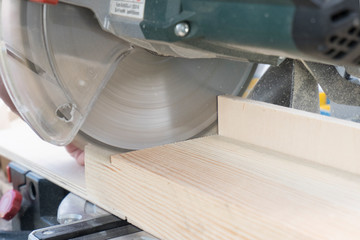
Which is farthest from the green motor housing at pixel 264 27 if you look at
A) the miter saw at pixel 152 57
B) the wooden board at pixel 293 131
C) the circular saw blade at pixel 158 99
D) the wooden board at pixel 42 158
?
the wooden board at pixel 42 158

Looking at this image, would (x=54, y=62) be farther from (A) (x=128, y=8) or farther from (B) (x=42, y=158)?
(B) (x=42, y=158)

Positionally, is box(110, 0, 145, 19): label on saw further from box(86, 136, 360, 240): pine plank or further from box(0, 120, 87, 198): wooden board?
box(0, 120, 87, 198): wooden board

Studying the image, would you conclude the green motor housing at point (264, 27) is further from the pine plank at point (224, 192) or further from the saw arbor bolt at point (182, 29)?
the pine plank at point (224, 192)

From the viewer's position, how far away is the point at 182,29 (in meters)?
0.95

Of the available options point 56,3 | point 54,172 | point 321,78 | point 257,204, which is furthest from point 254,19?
point 54,172

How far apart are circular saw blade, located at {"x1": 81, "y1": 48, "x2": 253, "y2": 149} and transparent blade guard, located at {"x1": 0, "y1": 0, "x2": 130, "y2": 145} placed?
10 centimetres

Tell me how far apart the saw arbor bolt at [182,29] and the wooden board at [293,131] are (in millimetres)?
399

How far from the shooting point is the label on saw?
3.42ft

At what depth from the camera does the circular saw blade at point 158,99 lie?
1.41 metres

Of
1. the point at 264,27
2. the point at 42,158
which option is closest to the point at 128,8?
the point at 264,27

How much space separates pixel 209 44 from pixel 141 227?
0.43m

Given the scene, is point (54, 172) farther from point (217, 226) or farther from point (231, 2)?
point (231, 2)

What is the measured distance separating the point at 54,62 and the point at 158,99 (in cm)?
36

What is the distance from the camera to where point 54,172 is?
1528 mm
